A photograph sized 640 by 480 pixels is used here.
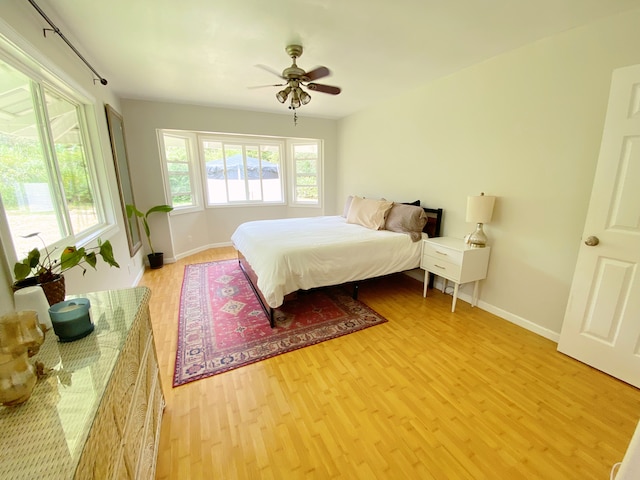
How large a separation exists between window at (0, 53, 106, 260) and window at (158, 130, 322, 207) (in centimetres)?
190

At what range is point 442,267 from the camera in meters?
2.90

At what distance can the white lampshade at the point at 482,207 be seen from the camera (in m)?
2.57

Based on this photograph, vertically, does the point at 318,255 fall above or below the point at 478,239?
below

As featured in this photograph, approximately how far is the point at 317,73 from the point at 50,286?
90.6 inches

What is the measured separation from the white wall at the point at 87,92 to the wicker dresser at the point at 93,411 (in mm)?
528

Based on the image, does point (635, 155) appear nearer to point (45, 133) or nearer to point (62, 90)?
point (45, 133)

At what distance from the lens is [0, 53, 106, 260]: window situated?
59.7 inches

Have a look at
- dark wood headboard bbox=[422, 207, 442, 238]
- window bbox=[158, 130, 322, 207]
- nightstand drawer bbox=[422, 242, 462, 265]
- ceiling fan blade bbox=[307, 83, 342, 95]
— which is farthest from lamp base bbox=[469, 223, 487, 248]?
window bbox=[158, 130, 322, 207]

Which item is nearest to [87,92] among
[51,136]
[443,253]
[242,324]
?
[51,136]

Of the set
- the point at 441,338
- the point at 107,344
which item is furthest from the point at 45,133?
the point at 441,338

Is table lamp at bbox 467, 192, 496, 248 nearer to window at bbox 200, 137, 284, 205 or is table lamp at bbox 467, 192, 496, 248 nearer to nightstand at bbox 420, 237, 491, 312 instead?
nightstand at bbox 420, 237, 491, 312

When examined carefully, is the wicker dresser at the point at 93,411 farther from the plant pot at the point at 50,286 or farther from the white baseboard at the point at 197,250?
the white baseboard at the point at 197,250

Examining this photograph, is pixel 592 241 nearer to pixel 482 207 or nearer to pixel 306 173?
pixel 482 207

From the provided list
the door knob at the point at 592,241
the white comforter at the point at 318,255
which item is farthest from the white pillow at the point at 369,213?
the door knob at the point at 592,241
